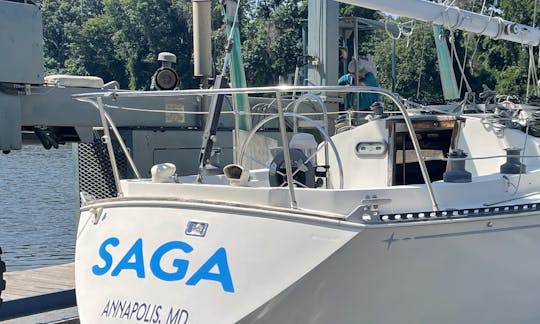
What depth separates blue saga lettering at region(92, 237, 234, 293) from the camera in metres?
4.26

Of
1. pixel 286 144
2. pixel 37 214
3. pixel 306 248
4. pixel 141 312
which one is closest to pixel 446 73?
pixel 286 144

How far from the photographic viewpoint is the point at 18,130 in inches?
307

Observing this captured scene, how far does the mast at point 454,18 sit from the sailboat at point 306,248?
2.09 metres

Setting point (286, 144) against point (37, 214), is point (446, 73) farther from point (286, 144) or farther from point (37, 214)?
point (37, 214)

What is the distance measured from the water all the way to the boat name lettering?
16.0ft

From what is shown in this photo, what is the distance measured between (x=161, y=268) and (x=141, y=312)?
32 centimetres

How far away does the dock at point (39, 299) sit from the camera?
6.76 meters

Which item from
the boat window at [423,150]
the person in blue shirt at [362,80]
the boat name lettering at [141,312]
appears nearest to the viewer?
the boat name lettering at [141,312]

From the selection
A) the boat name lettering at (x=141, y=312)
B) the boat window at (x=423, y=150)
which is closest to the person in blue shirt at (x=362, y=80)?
the boat window at (x=423, y=150)

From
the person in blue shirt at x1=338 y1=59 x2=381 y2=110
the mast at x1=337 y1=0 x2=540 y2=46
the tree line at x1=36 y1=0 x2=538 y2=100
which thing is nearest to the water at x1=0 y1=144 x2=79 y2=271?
the person in blue shirt at x1=338 y1=59 x2=381 y2=110

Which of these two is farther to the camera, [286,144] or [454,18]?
[454,18]

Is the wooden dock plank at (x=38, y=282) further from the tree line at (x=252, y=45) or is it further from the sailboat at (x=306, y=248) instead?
the tree line at (x=252, y=45)

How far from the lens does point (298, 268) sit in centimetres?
410

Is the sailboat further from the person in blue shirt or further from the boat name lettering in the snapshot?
the person in blue shirt
